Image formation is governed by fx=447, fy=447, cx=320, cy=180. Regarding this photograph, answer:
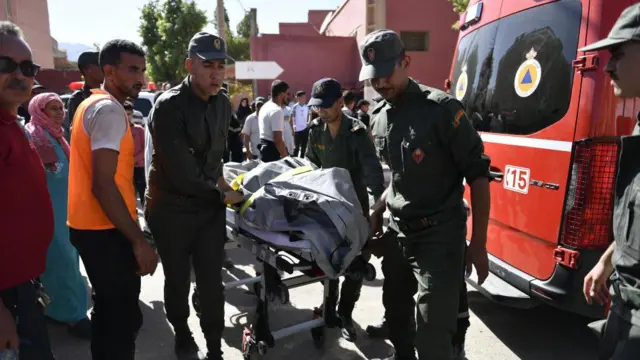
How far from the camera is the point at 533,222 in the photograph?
2777 mm

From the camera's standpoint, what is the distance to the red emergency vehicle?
2393 mm

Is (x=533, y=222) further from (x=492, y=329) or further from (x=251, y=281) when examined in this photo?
(x=251, y=281)

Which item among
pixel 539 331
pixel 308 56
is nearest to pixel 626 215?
pixel 539 331

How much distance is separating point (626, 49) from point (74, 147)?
88.2 inches

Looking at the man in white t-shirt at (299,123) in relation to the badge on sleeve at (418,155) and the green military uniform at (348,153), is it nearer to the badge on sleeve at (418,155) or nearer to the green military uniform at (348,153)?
the green military uniform at (348,153)

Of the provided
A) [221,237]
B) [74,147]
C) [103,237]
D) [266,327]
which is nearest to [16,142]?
[74,147]

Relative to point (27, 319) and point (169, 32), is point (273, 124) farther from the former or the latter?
point (169, 32)

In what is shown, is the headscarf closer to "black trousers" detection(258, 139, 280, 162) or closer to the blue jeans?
the blue jeans

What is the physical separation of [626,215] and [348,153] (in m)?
1.92

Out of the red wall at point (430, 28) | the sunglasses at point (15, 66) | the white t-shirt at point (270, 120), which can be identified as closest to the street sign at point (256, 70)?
the white t-shirt at point (270, 120)

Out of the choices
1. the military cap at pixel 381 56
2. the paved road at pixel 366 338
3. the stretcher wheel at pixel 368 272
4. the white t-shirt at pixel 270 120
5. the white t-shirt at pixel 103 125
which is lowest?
the paved road at pixel 366 338

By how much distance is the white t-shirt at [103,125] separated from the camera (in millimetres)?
1967

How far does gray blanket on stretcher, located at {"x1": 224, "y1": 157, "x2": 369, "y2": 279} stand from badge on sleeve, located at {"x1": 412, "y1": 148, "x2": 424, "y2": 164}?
0.49m

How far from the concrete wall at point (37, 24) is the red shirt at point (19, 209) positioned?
26.7 m
